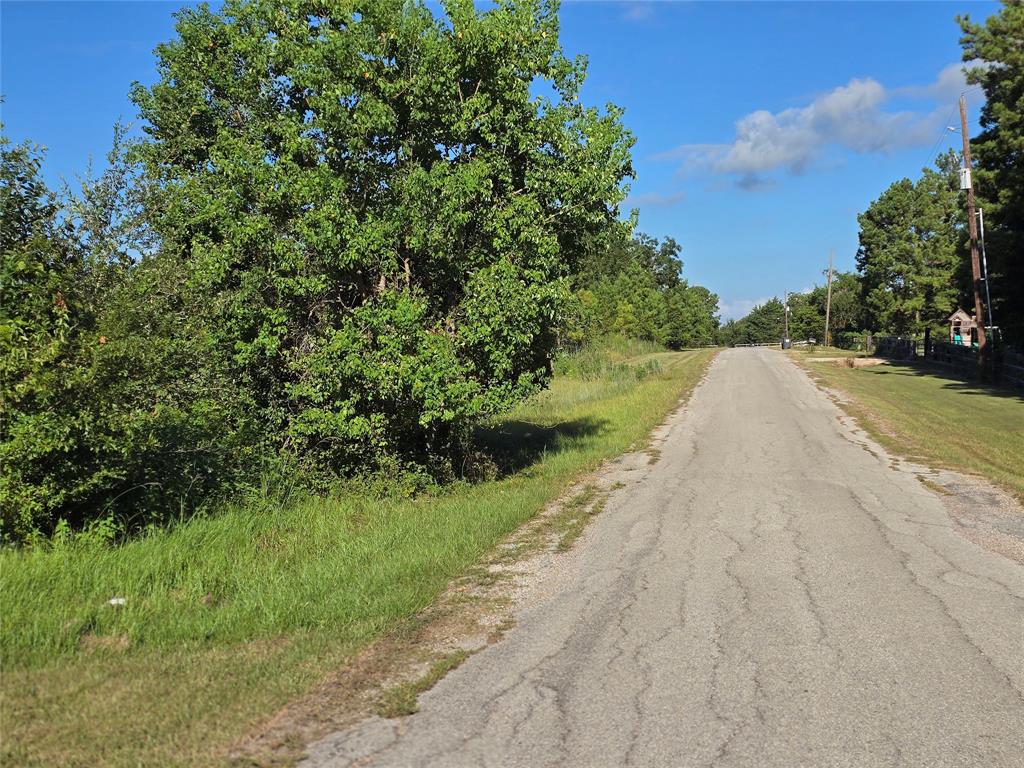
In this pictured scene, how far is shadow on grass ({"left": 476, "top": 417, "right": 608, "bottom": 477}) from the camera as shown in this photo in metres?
14.8

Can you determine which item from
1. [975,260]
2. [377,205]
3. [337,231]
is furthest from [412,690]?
[975,260]

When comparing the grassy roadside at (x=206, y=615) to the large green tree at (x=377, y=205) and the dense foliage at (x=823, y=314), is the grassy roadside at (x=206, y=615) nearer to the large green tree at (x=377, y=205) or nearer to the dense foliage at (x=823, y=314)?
the large green tree at (x=377, y=205)

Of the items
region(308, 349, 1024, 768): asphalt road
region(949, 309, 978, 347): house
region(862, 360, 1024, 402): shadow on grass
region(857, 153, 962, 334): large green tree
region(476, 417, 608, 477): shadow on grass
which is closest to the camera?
region(308, 349, 1024, 768): asphalt road

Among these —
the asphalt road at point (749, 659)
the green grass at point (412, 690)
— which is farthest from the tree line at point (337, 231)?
the green grass at point (412, 690)

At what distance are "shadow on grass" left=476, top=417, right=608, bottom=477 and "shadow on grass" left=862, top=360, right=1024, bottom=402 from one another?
15164 mm

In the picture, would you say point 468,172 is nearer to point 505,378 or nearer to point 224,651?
point 505,378

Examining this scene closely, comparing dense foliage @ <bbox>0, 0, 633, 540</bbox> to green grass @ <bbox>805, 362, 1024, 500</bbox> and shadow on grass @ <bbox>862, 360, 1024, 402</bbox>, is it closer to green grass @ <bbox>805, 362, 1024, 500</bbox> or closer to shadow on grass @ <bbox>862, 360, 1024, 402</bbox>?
green grass @ <bbox>805, 362, 1024, 500</bbox>

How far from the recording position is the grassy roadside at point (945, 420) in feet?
43.6

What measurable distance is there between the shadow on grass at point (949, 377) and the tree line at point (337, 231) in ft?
67.2

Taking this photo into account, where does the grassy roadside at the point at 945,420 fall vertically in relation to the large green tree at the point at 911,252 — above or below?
below

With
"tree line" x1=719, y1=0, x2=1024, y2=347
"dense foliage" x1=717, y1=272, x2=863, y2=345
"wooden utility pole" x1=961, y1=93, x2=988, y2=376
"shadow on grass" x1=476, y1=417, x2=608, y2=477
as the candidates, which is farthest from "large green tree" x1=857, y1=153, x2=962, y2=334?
"shadow on grass" x1=476, y1=417, x2=608, y2=477

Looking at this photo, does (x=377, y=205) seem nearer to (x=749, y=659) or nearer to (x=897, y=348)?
(x=749, y=659)

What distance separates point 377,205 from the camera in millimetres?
11344

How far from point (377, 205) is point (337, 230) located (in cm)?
136
